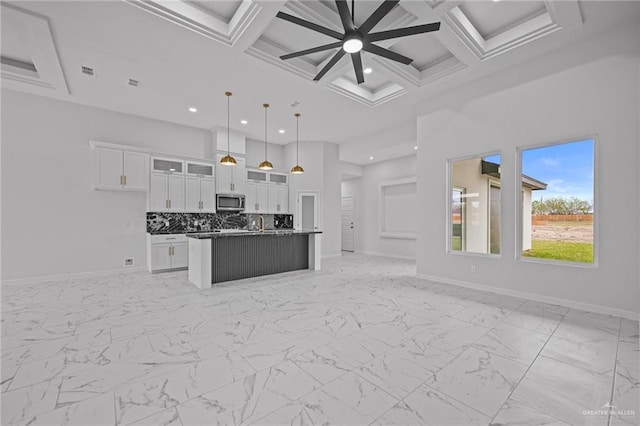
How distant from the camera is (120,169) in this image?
567 cm

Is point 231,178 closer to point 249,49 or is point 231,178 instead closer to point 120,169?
point 120,169

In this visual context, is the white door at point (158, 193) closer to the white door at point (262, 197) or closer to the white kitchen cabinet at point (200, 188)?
the white kitchen cabinet at point (200, 188)

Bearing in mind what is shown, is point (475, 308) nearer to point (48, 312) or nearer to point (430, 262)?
point (430, 262)

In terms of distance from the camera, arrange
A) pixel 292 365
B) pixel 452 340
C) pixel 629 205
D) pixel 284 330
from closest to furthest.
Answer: pixel 292 365
pixel 452 340
pixel 284 330
pixel 629 205

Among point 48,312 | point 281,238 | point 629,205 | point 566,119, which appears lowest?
point 48,312

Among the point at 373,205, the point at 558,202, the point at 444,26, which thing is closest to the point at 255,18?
the point at 444,26

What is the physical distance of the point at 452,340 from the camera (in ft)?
8.96

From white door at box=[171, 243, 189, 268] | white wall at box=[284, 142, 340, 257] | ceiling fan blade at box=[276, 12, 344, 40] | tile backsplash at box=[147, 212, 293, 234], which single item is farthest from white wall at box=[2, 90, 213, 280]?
ceiling fan blade at box=[276, 12, 344, 40]

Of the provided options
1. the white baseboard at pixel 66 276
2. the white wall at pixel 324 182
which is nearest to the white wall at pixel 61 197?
the white baseboard at pixel 66 276

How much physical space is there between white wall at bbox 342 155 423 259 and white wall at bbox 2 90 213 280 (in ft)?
21.6

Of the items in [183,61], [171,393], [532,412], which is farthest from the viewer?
[183,61]

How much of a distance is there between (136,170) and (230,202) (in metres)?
2.19

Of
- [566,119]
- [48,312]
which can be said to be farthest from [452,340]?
[48,312]

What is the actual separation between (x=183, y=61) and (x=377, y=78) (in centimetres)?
325
